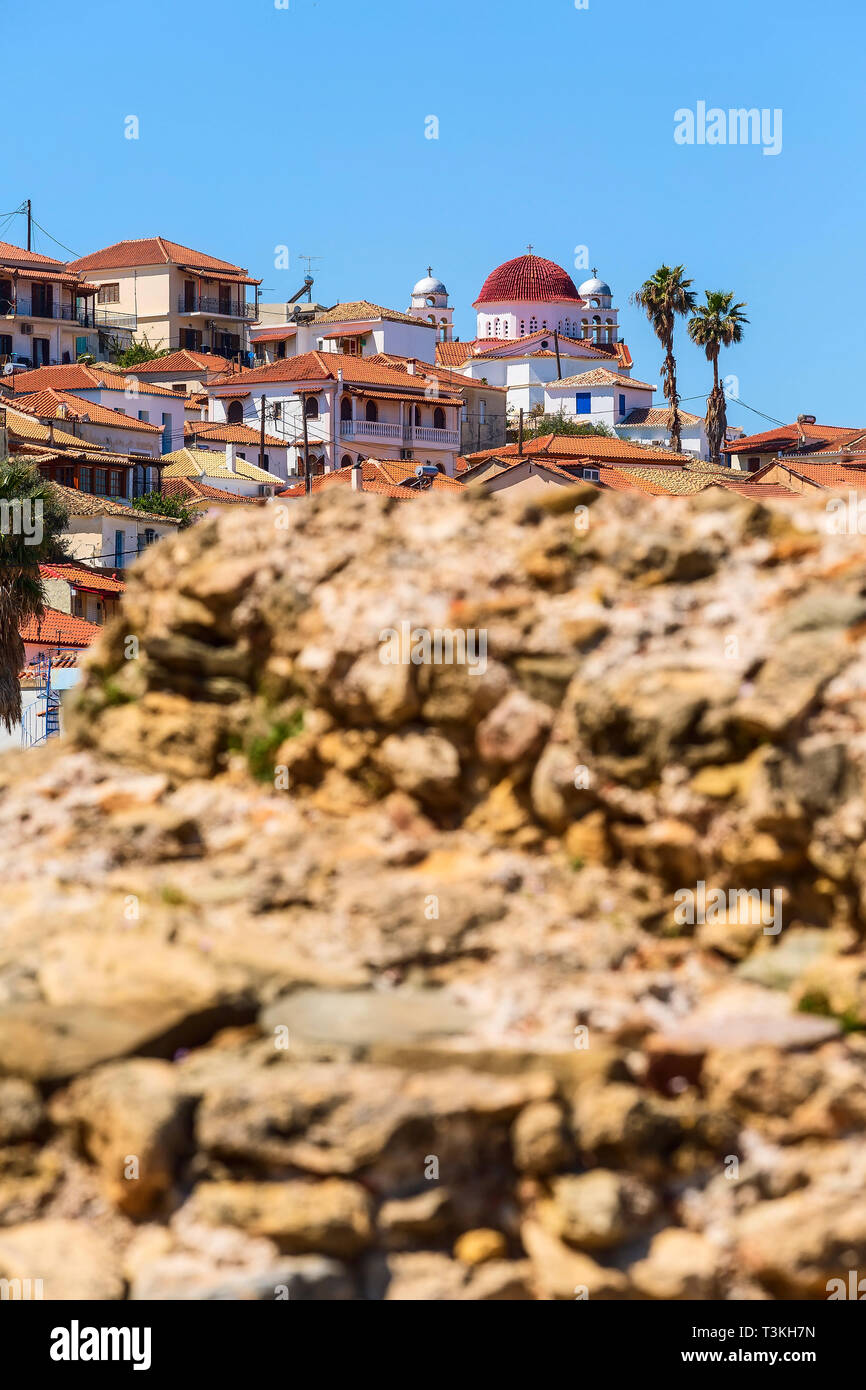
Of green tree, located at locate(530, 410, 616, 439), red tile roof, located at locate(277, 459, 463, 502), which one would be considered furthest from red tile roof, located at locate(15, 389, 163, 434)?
green tree, located at locate(530, 410, 616, 439)

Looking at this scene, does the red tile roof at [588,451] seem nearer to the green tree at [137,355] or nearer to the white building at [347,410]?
the white building at [347,410]

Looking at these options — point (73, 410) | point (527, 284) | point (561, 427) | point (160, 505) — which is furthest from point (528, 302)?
point (160, 505)

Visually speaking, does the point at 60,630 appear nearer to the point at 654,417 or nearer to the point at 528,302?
the point at 654,417

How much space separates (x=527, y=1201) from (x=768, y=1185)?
1071mm

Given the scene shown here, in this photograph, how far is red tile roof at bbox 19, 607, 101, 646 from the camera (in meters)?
44.7

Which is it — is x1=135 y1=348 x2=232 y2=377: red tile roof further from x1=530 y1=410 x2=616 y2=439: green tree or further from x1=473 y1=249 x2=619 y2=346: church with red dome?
x1=473 y1=249 x2=619 y2=346: church with red dome

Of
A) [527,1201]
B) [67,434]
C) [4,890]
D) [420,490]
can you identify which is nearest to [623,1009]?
[527,1201]

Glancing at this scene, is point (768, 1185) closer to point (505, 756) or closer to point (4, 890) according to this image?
point (505, 756)

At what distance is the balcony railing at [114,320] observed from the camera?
358 ft

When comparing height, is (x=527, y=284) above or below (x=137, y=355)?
above

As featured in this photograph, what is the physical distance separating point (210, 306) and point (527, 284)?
23.2 meters

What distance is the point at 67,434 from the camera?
74.7m

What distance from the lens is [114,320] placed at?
109812mm

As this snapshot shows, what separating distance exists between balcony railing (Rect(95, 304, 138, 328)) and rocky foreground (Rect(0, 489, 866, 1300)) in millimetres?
103215
